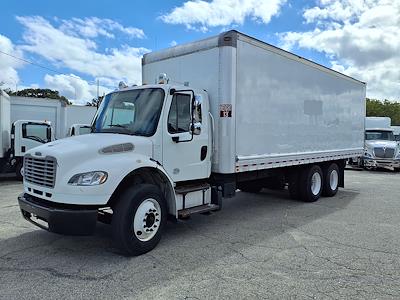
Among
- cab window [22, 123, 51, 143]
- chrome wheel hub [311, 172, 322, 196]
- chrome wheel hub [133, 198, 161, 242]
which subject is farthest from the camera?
cab window [22, 123, 51, 143]

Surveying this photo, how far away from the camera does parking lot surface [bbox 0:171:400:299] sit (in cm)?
441

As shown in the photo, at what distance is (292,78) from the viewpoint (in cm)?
890

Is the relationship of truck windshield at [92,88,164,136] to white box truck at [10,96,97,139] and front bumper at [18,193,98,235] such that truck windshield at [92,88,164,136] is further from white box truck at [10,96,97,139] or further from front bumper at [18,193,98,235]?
white box truck at [10,96,97,139]

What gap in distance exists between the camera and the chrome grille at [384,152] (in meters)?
19.8

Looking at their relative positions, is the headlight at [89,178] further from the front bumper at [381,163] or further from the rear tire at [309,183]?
the front bumper at [381,163]

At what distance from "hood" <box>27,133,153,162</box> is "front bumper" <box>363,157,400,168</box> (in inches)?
676

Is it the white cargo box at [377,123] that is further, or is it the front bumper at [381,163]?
the white cargo box at [377,123]

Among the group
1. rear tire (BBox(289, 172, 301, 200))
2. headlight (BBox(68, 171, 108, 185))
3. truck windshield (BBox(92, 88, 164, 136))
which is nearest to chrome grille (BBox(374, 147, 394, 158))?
rear tire (BBox(289, 172, 301, 200))

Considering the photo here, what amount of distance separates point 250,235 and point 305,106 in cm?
419

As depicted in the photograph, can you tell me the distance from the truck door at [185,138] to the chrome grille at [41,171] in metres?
1.70

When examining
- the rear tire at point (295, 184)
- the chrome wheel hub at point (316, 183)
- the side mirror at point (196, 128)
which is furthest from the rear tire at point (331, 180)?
the side mirror at point (196, 128)

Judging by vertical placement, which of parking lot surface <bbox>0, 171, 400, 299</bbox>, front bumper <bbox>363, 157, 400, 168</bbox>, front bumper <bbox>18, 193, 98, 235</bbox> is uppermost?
front bumper <bbox>18, 193, 98, 235</bbox>

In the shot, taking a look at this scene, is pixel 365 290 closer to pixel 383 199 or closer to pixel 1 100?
pixel 383 199

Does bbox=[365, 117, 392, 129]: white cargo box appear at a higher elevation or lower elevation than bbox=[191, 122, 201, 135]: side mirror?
higher
